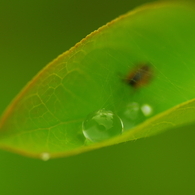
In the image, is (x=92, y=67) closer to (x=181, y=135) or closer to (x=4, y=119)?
(x=4, y=119)

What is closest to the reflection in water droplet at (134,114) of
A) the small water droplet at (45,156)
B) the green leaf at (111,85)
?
the green leaf at (111,85)

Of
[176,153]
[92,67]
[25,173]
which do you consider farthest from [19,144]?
[176,153]

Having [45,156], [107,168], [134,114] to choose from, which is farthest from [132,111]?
[107,168]

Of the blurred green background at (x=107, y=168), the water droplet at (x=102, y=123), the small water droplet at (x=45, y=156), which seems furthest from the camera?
the blurred green background at (x=107, y=168)

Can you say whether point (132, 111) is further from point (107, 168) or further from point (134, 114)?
point (107, 168)

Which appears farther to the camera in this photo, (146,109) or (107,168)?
(107,168)

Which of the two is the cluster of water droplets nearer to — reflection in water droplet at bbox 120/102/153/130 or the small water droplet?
reflection in water droplet at bbox 120/102/153/130

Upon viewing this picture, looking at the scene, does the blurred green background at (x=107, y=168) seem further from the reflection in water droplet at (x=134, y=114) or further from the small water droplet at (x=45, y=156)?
the small water droplet at (x=45, y=156)
